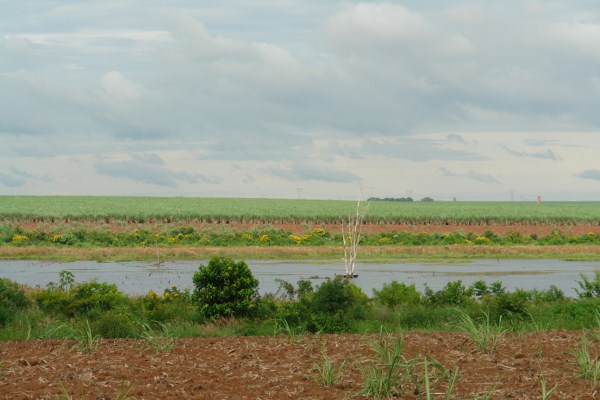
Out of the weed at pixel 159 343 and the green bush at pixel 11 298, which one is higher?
the weed at pixel 159 343

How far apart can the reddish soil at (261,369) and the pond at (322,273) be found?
1730cm

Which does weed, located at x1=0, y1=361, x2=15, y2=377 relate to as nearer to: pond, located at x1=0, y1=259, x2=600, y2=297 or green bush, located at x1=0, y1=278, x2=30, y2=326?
green bush, located at x1=0, y1=278, x2=30, y2=326

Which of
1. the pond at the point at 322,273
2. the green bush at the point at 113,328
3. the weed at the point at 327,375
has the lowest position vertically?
the pond at the point at 322,273

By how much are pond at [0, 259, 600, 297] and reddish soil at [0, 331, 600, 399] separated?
17297mm

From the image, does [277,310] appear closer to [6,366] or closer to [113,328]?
[113,328]

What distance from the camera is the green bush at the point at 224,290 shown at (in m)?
17.4

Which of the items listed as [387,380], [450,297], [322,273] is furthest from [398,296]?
[322,273]

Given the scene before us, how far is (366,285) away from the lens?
102 ft

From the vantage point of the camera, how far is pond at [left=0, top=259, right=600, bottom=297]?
31.8m

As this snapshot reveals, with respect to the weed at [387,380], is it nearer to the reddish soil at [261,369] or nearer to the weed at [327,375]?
the reddish soil at [261,369]

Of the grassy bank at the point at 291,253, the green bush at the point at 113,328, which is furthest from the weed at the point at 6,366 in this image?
the grassy bank at the point at 291,253

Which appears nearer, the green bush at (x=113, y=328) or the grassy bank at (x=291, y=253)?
the green bush at (x=113, y=328)

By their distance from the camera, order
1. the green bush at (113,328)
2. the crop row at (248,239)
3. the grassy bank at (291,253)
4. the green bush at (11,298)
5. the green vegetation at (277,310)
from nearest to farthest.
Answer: the green bush at (113,328) < the green vegetation at (277,310) < the green bush at (11,298) < the grassy bank at (291,253) < the crop row at (248,239)

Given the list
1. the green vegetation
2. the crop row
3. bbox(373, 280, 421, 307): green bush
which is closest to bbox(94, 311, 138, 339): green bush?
the green vegetation
